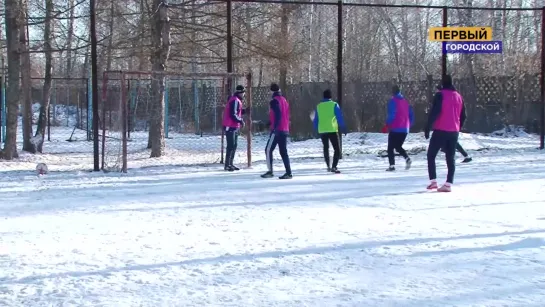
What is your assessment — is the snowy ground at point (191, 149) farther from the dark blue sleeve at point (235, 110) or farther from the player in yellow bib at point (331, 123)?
the player in yellow bib at point (331, 123)

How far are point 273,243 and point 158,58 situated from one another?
34.0 ft

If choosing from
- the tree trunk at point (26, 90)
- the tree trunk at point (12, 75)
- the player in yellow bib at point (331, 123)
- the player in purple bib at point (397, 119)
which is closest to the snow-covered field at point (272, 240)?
the player in yellow bib at point (331, 123)

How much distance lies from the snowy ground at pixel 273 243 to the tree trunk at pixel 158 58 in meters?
4.85

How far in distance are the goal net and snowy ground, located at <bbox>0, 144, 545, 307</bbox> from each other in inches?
93.6

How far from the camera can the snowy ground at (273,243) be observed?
4773mm

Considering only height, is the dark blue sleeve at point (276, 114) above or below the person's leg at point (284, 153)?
above

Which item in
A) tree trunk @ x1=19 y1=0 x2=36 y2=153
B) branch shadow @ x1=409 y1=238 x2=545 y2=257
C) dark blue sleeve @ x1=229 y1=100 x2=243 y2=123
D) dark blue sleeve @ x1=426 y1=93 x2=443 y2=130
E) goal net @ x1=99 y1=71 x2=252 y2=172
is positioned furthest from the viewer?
tree trunk @ x1=19 y1=0 x2=36 y2=153

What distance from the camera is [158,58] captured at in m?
15.8

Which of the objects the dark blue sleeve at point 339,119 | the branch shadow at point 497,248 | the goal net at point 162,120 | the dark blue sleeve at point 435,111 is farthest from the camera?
the goal net at point 162,120

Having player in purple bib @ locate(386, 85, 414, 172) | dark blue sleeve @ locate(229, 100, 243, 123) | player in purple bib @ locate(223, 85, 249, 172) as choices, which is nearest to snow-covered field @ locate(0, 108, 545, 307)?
player in purple bib @ locate(386, 85, 414, 172)

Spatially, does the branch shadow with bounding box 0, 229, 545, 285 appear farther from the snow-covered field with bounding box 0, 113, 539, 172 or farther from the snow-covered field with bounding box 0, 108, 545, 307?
the snow-covered field with bounding box 0, 113, 539, 172

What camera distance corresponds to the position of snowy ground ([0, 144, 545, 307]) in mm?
4773

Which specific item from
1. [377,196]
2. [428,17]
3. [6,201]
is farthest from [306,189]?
[428,17]

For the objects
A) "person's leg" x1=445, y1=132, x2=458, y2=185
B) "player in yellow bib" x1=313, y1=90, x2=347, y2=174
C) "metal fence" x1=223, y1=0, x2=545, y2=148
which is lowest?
"person's leg" x1=445, y1=132, x2=458, y2=185
